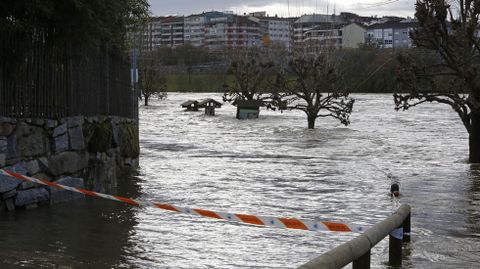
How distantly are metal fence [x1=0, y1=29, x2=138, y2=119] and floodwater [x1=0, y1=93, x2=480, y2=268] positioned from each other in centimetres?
134

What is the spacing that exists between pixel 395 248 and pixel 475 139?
12.7 metres

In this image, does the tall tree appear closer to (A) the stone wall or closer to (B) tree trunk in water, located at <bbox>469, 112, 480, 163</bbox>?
(B) tree trunk in water, located at <bbox>469, 112, 480, 163</bbox>

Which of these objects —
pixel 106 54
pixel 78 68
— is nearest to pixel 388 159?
pixel 106 54

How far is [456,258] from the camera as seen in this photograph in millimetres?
8188

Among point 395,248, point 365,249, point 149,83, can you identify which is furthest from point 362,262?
point 149,83

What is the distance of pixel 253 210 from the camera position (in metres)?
11.4

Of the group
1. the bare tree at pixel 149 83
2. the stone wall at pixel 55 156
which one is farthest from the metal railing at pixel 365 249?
the bare tree at pixel 149 83

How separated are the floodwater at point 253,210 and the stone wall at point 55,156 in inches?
10.4

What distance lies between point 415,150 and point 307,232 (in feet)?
53.5

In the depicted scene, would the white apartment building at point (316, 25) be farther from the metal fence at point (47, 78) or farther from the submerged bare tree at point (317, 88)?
the metal fence at point (47, 78)

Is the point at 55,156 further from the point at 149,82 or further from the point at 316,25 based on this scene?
the point at 316,25

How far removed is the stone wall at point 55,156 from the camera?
9.77 metres

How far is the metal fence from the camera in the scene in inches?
391

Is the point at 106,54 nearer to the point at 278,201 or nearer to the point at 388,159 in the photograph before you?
the point at 278,201
